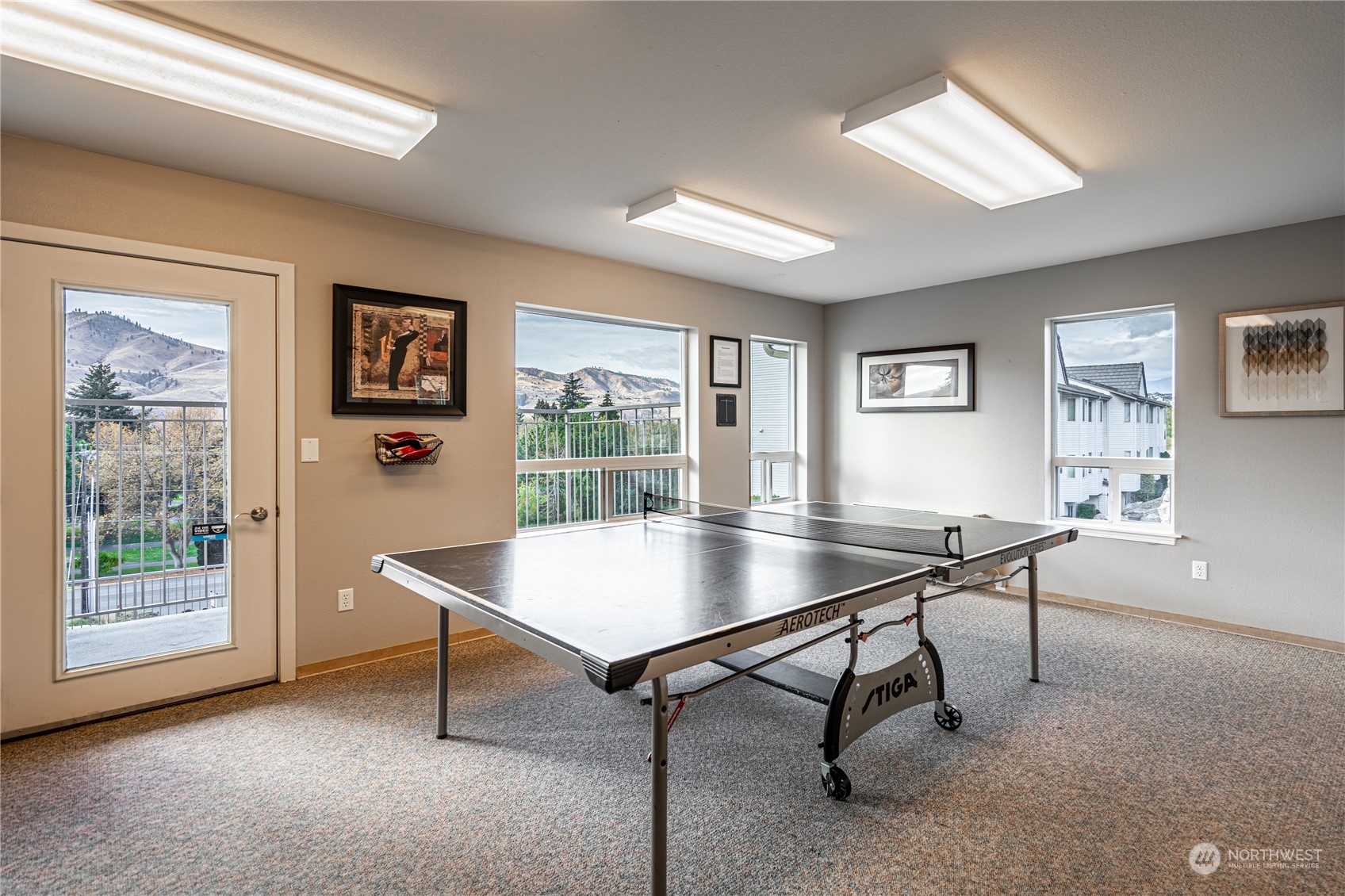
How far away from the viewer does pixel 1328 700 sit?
2.94 meters

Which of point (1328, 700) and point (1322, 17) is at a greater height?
point (1322, 17)

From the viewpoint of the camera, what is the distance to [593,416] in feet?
15.2

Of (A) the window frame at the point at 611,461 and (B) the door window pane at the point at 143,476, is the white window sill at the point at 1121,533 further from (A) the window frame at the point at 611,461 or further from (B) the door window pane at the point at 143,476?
(B) the door window pane at the point at 143,476

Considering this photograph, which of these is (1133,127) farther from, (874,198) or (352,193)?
(352,193)

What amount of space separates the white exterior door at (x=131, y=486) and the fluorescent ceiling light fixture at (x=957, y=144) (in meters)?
2.91

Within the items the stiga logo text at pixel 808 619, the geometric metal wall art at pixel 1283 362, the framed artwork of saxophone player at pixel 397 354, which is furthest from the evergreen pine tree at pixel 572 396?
the geometric metal wall art at pixel 1283 362

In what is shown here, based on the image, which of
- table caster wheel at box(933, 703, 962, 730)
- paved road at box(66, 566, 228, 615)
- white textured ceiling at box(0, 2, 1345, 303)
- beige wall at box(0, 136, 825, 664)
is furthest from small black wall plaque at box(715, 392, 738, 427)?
paved road at box(66, 566, 228, 615)

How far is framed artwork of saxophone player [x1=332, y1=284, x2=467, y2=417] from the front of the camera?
11.1ft

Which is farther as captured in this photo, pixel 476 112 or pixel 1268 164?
pixel 1268 164

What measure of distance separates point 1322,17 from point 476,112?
106 inches

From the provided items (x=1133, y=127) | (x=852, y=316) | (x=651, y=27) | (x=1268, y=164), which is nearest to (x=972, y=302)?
(x=852, y=316)

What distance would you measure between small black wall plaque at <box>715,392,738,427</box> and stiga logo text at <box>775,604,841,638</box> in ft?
11.6

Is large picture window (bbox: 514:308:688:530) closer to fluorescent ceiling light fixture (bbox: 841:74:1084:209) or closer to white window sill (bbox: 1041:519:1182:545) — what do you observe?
fluorescent ceiling light fixture (bbox: 841:74:1084:209)

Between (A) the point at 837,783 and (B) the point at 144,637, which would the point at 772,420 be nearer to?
(A) the point at 837,783
